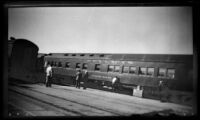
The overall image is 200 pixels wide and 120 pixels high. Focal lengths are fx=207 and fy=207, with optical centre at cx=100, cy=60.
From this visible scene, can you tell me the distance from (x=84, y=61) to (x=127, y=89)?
1503mm

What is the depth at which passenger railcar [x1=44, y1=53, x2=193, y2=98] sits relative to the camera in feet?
17.3

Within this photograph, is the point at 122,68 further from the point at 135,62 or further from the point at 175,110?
the point at 175,110

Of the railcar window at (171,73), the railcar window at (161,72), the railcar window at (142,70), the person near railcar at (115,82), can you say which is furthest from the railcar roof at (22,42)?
the railcar window at (171,73)

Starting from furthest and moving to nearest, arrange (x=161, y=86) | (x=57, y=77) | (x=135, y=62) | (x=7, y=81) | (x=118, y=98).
Answer: (x=135, y=62) → (x=57, y=77) → (x=161, y=86) → (x=118, y=98) → (x=7, y=81)

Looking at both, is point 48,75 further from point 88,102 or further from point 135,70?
point 135,70

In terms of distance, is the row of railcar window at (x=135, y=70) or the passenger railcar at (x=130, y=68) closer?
the passenger railcar at (x=130, y=68)

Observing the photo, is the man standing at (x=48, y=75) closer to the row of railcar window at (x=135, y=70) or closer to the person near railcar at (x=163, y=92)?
the row of railcar window at (x=135, y=70)

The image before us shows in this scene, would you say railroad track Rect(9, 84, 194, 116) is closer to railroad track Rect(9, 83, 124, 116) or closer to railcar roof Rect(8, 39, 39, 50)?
railroad track Rect(9, 83, 124, 116)

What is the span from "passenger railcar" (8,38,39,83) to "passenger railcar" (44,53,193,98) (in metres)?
0.52

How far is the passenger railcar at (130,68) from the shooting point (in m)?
5.26

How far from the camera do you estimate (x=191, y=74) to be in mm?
4602

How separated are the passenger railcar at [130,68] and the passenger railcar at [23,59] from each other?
1.70ft
